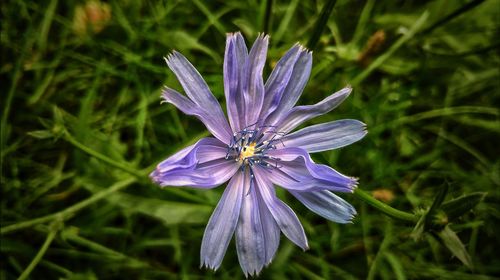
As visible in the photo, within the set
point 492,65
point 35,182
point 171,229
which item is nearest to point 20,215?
point 35,182

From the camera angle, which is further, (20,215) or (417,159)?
(417,159)

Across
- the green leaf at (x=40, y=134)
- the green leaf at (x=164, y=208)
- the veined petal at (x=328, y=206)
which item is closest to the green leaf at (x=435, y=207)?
the veined petal at (x=328, y=206)

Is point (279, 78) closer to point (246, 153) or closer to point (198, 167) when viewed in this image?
point (246, 153)

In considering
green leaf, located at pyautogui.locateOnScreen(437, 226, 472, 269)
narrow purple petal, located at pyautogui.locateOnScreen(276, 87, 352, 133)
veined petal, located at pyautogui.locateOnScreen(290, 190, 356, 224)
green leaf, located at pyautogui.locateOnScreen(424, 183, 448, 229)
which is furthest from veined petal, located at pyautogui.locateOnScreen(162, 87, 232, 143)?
green leaf, located at pyautogui.locateOnScreen(437, 226, 472, 269)

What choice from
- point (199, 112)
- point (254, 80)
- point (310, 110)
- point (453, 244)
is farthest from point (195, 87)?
point (453, 244)

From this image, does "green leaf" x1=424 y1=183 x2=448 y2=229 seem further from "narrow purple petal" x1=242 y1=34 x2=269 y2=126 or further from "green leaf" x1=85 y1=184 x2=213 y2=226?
"green leaf" x1=85 y1=184 x2=213 y2=226

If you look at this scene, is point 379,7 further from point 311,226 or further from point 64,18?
point 64,18

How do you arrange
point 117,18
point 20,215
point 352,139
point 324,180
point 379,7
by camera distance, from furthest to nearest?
point 379,7
point 117,18
point 20,215
point 352,139
point 324,180
